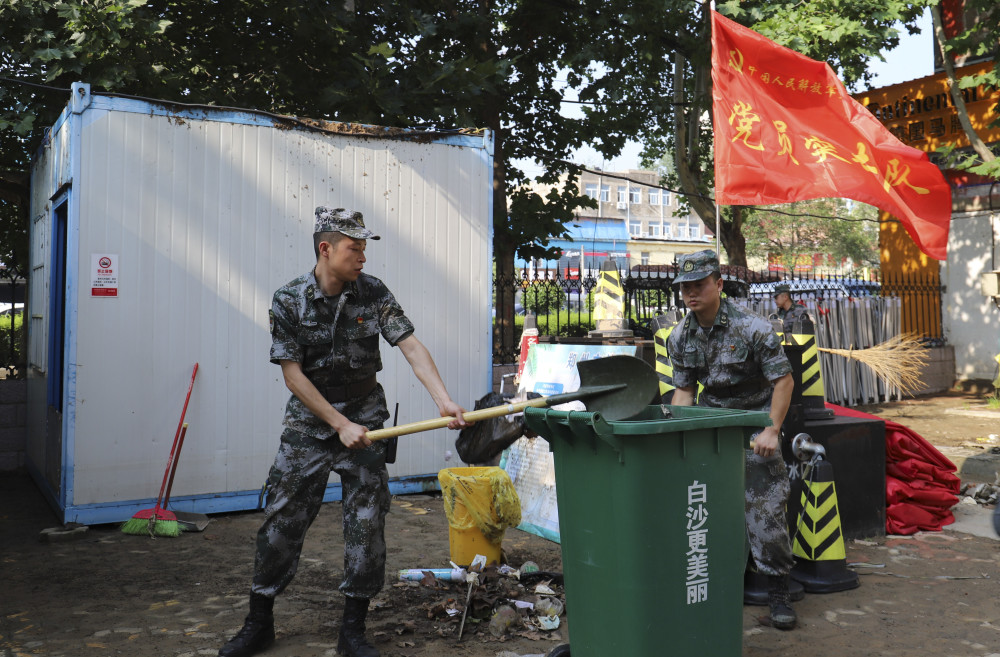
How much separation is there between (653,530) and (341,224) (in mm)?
2020

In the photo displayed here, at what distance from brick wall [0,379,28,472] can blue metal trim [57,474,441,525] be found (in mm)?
1180

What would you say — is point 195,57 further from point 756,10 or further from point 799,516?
point 799,516

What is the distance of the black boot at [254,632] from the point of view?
3.85 m

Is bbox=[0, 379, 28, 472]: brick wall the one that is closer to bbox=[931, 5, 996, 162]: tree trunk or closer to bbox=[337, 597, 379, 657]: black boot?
bbox=[337, 597, 379, 657]: black boot

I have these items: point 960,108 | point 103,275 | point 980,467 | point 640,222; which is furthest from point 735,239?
point 640,222

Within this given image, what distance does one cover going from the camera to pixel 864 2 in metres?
10.8

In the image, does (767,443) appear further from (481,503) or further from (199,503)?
(199,503)

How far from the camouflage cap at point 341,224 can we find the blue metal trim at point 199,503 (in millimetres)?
2871

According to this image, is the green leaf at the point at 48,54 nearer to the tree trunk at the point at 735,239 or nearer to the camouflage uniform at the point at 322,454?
the camouflage uniform at the point at 322,454

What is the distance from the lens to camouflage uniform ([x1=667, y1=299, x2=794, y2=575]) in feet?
14.6

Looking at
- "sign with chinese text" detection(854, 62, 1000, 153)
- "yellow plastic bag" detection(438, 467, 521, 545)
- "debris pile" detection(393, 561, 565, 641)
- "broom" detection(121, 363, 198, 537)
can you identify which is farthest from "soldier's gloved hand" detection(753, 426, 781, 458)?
"sign with chinese text" detection(854, 62, 1000, 153)

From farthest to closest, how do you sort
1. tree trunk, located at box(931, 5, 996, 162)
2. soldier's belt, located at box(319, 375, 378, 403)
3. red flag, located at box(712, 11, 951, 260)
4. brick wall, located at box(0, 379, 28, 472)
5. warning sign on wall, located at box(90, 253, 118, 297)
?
tree trunk, located at box(931, 5, 996, 162) → brick wall, located at box(0, 379, 28, 472) → red flag, located at box(712, 11, 951, 260) → warning sign on wall, located at box(90, 253, 118, 297) → soldier's belt, located at box(319, 375, 378, 403)

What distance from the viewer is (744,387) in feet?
15.1

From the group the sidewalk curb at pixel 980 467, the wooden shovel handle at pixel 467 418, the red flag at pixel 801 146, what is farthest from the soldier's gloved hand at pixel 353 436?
the sidewalk curb at pixel 980 467
